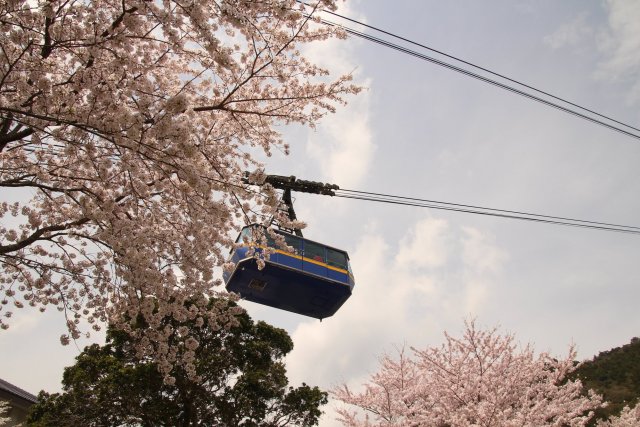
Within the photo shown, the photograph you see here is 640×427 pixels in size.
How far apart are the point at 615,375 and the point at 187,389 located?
96.3 ft

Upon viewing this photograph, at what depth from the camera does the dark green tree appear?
38.0 ft

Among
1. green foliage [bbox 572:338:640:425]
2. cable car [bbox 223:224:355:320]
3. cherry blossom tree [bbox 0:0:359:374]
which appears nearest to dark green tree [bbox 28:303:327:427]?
cable car [bbox 223:224:355:320]

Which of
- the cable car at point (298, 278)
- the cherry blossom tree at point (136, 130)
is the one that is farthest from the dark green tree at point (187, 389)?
the cherry blossom tree at point (136, 130)

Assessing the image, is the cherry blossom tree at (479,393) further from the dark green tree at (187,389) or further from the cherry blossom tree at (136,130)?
the cherry blossom tree at (136,130)

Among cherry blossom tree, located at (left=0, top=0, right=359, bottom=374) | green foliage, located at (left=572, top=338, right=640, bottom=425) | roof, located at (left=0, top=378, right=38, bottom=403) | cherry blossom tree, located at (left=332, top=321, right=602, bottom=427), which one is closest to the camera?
cherry blossom tree, located at (left=0, top=0, right=359, bottom=374)

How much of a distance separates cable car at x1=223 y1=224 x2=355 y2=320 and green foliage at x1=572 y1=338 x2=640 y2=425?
56.7ft

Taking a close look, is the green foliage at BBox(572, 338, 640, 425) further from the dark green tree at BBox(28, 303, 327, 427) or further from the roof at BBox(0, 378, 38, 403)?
the roof at BBox(0, 378, 38, 403)

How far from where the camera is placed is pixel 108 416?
11.6m

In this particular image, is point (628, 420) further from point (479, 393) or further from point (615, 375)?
point (615, 375)

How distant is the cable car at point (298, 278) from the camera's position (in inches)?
470

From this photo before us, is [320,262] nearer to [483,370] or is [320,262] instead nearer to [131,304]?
[483,370]

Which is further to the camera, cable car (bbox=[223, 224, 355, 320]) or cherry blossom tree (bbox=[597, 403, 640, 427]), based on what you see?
cherry blossom tree (bbox=[597, 403, 640, 427])

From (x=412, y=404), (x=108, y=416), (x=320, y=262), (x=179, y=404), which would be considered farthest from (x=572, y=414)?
(x=108, y=416)

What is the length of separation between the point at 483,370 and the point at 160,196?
9.83 meters
